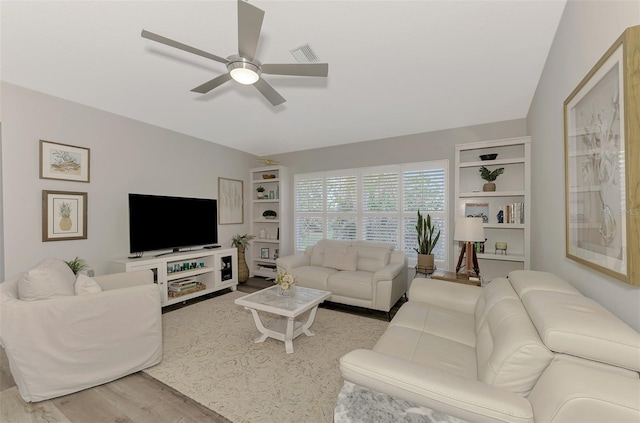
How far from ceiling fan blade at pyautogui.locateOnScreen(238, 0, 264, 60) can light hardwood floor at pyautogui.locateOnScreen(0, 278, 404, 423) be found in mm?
2415

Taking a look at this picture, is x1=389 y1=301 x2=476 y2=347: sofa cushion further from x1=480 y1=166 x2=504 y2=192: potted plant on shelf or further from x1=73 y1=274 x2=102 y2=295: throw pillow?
x1=73 y1=274 x2=102 y2=295: throw pillow

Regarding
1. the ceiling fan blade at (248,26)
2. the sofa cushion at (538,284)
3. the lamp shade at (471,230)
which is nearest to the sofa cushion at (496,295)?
the sofa cushion at (538,284)

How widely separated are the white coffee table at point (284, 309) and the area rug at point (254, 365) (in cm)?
11

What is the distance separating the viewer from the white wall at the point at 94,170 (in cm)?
269

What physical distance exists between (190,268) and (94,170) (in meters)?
1.80

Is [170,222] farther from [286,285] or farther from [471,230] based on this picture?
[471,230]

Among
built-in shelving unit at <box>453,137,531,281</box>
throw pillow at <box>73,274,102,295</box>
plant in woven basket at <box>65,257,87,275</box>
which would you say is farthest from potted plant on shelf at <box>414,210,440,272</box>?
plant in woven basket at <box>65,257,87,275</box>

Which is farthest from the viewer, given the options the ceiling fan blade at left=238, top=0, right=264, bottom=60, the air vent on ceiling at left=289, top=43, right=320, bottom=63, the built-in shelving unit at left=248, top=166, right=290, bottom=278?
the built-in shelving unit at left=248, top=166, right=290, bottom=278

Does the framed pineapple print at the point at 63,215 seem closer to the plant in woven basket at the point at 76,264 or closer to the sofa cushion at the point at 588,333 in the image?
the plant in woven basket at the point at 76,264

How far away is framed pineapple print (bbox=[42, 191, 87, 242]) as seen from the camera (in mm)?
2871

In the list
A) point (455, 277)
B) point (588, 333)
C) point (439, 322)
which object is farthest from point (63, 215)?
point (455, 277)

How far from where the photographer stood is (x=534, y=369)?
1029 mm

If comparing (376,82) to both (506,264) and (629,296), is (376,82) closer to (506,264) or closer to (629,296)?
(629,296)

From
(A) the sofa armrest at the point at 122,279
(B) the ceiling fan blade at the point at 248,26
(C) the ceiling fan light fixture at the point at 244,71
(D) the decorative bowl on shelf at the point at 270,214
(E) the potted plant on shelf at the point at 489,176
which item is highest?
(B) the ceiling fan blade at the point at 248,26
